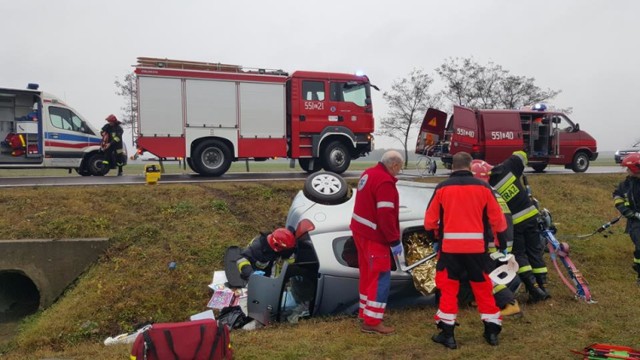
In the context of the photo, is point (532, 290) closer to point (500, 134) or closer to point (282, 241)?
point (282, 241)

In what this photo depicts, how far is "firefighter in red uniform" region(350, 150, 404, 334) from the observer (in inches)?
164

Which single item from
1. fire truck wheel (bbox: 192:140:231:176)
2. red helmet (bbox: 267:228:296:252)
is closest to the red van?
fire truck wheel (bbox: 192:140:231:176)

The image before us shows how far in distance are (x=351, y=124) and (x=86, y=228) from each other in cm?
748

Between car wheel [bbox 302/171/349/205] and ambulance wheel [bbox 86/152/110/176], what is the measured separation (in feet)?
30.0

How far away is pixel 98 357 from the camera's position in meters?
3.77

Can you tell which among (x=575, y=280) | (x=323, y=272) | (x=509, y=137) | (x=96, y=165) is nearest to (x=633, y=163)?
(x=575, y=280)

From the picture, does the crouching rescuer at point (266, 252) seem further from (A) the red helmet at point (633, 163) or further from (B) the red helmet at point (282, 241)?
(A) the red helmet at point (633, 163)

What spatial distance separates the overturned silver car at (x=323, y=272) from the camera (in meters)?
4.61

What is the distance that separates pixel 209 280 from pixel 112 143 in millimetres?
7341

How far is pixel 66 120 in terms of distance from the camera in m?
12.6

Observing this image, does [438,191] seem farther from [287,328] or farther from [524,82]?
[524,82]

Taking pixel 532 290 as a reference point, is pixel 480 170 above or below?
above

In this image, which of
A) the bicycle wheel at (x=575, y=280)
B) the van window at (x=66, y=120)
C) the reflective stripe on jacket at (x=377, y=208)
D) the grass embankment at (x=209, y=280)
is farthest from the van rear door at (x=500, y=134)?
the van window at (x=66, y=120)

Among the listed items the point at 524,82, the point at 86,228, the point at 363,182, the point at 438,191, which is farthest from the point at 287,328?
the point at 524,82
